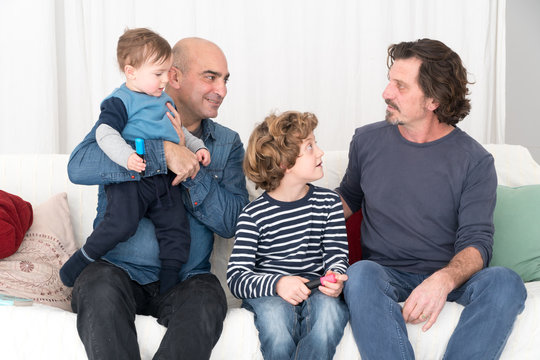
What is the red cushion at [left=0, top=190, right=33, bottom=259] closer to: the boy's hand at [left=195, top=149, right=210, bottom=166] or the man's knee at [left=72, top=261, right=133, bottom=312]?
the man's knee at [left=72, top=261, right=133, bottom=312]

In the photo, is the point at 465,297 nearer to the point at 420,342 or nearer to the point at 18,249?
the point at 420,342

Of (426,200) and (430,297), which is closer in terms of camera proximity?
(430,297)

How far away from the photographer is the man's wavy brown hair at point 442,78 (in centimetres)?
203

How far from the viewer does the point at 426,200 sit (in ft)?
6.44

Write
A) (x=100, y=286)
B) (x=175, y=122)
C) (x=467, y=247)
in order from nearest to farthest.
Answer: (x=100, y=286), (x=467, y=247), (x=175, y=122)

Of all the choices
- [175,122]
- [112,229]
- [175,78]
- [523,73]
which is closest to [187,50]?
[175,78]

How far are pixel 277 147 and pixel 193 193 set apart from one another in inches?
12.5

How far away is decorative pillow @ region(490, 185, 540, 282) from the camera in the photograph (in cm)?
Result: 206

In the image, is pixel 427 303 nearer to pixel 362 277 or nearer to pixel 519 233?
pixel 362 277

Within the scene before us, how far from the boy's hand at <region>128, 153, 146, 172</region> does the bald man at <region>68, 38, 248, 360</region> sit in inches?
4.1

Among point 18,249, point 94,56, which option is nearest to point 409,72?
point 18,249

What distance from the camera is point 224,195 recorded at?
200 cm

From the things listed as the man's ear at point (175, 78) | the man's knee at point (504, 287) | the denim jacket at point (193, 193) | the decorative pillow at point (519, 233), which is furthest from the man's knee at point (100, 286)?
the decorative pillow at point (519, 233)

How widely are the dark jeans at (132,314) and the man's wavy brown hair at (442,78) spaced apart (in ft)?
3.25
